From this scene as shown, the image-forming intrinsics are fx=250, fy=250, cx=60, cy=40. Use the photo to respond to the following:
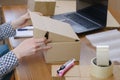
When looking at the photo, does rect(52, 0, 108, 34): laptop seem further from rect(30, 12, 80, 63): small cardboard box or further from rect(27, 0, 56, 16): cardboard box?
rect(30, 12, 80, 63): small cardboard box

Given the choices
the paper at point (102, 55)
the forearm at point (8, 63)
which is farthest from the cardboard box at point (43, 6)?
the paper at point (102, 55)

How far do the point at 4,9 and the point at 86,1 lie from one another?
0.65m

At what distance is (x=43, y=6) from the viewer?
163 cm

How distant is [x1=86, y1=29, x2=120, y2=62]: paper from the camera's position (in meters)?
1.18

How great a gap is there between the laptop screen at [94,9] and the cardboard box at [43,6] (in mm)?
182

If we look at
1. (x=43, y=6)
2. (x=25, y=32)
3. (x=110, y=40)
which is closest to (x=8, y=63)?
(x=25, y=32)

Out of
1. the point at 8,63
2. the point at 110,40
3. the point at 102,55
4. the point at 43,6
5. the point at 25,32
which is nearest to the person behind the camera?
the point at 102,55

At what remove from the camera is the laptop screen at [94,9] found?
1.42 metres

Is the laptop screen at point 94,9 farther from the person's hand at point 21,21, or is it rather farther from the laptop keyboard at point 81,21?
the person's hand at point 21,21

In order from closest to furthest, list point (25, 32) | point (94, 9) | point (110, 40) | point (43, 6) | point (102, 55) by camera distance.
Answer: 1. point (102, 55)
2. point (110, 40)
3. point (25, 32)
4. point (94, 9)
5. point (43, 6)

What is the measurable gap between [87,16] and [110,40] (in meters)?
0.34

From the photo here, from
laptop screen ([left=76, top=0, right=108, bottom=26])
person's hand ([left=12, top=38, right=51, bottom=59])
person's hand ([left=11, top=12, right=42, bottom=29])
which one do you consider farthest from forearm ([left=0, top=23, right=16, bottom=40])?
laptop screen ([left=76, top=0, right=108, bottom=26])

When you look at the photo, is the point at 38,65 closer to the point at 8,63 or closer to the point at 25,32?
the point at 8,63

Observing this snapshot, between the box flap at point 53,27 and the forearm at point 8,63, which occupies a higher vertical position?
the box flap at point 53,27
